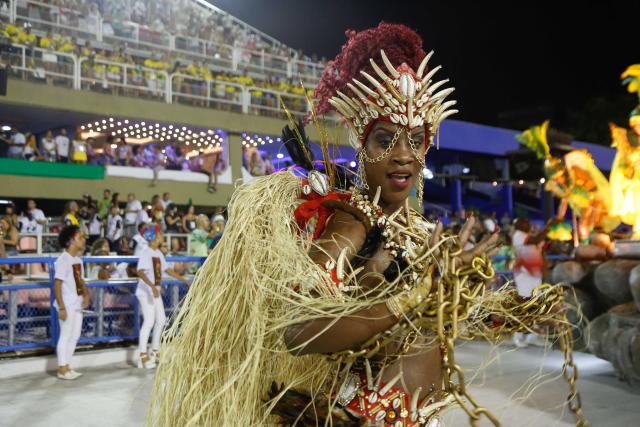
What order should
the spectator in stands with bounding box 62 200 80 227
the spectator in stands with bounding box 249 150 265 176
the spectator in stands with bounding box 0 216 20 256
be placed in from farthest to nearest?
the spectator in stands with bounding box 249 150 265 176 → the spectator in stands with bounding box 62 200 80 227 → the spectator in stands with bounding box 0 216 20 256

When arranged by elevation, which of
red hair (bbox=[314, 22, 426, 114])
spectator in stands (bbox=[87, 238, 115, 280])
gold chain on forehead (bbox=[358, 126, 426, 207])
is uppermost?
red hair (bbox=[314, 22, 426, 114])

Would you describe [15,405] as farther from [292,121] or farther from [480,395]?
[292,121]

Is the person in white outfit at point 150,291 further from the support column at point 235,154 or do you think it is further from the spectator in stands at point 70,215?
the support column at point 235,154

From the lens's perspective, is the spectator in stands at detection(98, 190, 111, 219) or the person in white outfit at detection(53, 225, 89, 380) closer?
the person in white outfit at detection(53, 225, 89, 380)

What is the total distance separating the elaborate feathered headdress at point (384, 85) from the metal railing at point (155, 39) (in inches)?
572

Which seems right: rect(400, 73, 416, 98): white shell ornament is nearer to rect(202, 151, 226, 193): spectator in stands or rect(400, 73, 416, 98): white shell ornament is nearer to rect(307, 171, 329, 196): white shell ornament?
rect(307, 171, 329, 196): white shell ornament

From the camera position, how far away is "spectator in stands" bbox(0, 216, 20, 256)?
9.44m

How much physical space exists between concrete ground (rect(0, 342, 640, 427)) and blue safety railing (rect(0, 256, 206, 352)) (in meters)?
0.56

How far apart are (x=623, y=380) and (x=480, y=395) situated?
1901 millimetres

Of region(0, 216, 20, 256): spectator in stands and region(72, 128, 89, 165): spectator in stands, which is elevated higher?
region(72, 128, 89, 165): spectator in stands

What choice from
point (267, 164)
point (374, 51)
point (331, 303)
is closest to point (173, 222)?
point (267, 164)

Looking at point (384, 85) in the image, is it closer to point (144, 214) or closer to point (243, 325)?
point (243, 325)

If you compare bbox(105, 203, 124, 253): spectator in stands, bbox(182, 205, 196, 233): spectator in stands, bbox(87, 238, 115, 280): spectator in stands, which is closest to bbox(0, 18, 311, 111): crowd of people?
bbox(182, 205, 196, 233): spectator in stands

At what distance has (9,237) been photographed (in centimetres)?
966
